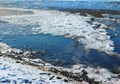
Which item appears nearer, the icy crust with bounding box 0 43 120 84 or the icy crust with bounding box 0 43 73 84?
the icy crust with bounding box 0 43 73 84

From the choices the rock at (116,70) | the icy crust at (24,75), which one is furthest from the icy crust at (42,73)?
the rock at (116,70)

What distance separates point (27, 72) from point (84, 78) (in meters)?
2.38

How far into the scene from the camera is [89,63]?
12.8 metres

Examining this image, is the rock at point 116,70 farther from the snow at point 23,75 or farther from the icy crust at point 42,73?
the snow at point 23,75

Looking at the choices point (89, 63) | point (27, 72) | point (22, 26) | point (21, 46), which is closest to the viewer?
point (27, 72)

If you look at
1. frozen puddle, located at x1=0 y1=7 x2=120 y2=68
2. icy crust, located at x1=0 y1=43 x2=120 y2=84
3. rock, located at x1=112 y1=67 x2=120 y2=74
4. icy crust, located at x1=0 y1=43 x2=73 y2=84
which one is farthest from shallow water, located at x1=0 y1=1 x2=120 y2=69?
icy crust, located at x1=0 y1=43 x2=73 y2=84

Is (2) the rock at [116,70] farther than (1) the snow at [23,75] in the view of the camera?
Yes

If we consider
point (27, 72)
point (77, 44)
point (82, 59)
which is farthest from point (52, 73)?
point (77, 44)

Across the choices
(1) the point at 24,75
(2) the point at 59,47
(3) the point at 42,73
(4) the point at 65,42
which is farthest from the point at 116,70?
(4) the point at 65,42

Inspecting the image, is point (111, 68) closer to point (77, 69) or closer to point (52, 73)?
point (77, 69)

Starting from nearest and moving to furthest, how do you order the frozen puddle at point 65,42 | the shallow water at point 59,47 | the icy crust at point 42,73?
the icy crust at point 42,73 → the shallow water at point 59,47 → the frozen puddle at point 65,42

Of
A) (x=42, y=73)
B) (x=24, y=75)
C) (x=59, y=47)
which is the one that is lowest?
(x=59, y=47)

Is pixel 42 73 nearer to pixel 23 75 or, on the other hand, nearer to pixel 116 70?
pixel 23 75

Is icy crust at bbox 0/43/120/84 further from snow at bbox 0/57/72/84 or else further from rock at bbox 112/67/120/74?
rock at bbox 112/67/120/74
